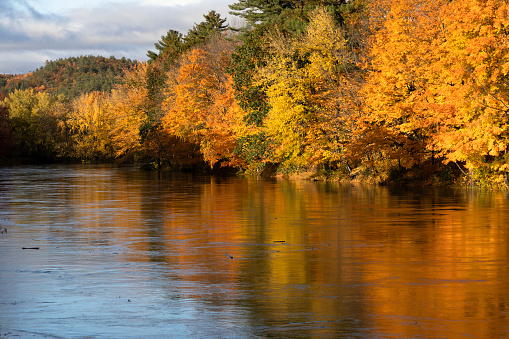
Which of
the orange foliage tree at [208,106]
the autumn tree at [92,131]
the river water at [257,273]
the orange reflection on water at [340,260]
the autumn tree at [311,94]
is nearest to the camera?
the river water at [257,273]

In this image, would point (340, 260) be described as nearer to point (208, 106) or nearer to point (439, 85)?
point (439, 85)

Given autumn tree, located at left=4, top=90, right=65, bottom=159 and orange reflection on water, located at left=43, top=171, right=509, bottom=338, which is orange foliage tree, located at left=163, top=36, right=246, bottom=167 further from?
autumn tree, located at left=4, top=90, right=65, bottom=159

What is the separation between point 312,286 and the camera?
39.4 ft

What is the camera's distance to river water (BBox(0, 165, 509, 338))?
932 centimetres

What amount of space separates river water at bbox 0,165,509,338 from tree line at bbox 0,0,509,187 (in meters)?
8.38

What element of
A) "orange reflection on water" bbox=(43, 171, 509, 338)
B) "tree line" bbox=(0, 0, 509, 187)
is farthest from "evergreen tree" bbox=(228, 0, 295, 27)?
"orange reflection on water" bbox=(43, 171, 509, 338)

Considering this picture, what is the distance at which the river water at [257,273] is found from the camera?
9.32 m

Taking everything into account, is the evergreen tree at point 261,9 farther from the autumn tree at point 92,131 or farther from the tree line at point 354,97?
the autumn tree at point 92,131

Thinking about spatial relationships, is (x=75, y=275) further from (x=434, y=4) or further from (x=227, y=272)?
(x=434, y=4)

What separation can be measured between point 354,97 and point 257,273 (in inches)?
1319

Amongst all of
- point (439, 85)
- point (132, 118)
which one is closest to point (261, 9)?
point (132, 118)

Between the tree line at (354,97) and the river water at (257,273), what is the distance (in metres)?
8.38

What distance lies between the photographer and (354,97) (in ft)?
149

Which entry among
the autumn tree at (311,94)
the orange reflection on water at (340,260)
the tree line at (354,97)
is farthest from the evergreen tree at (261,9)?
the orange reflection on water at (340,260)
